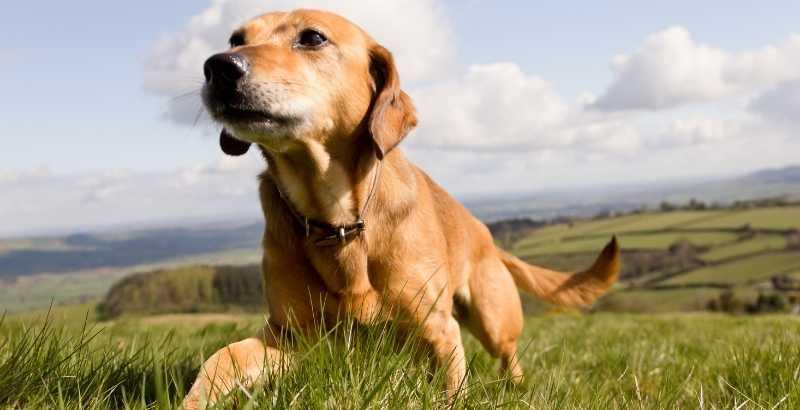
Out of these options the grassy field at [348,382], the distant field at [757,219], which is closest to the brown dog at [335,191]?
the grassy field at [348,382]

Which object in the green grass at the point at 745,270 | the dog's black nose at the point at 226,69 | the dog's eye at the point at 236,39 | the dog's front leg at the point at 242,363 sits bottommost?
the green grass at the point at 745,270

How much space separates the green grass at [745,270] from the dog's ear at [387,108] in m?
79.3

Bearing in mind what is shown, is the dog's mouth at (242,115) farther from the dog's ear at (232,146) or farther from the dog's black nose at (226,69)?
the dog's ear at (232,146)

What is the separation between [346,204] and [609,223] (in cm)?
11666

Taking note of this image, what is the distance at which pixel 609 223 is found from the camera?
115500 millimetres

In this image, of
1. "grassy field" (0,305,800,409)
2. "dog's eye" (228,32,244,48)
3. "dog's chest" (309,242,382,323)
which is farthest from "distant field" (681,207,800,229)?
"dog's eye" (228,32,244,48)

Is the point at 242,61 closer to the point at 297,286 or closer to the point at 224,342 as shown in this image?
the point at 297,286

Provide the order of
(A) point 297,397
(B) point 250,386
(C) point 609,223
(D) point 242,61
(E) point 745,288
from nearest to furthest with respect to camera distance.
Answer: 1. (A) point 297,397
2. (B) point 250,386
3. (D) point 242,61
4. (E) point 745,288
5. (C) point 609,223

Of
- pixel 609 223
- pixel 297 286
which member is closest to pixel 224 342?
pixel 297 286

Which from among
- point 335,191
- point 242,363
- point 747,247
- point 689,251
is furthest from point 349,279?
point 747,247

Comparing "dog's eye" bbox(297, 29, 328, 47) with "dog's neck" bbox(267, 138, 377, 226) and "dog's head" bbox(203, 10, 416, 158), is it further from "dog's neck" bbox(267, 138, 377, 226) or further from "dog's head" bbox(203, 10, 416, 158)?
"dog's neck" bbox(267, 138, 377, 226)

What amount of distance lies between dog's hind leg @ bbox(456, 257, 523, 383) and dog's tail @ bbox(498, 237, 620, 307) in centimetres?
94

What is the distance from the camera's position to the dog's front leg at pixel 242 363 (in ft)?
9.89

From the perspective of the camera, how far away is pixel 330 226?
436cm
